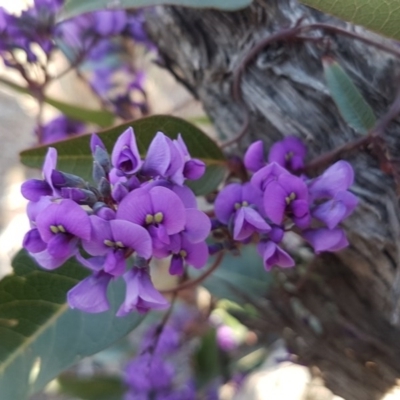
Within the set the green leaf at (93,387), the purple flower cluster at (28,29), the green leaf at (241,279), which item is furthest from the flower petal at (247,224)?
the green leaf at (93,387)

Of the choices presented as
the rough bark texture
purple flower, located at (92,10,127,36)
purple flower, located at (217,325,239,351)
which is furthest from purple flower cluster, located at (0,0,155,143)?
purple flower, located at (217,325,239,351)

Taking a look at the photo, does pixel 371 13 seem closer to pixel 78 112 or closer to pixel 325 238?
pixel 325 238

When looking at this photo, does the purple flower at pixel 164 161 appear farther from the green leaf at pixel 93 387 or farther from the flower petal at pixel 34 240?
the green leaf at pixel 93 387

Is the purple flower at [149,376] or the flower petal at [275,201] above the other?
the flower petal at [275,201]

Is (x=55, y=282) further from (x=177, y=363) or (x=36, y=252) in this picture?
(x=177, y=363)

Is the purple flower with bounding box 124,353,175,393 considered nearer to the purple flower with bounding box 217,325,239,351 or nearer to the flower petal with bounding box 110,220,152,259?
the purple flower with bounding box 217,325,239,351

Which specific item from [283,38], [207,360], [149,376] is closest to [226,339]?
[207,360]
